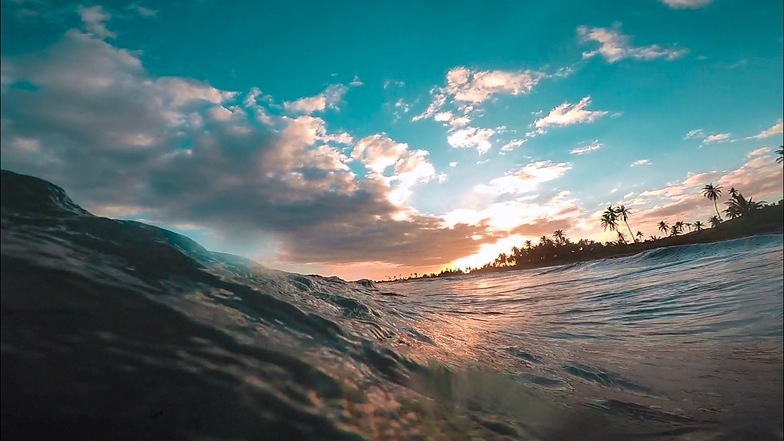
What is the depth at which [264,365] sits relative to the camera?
6.79ft

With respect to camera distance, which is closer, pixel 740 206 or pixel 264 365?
pixel 264 365

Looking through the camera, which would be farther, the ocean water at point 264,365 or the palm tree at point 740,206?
the palm tree at point 740,206

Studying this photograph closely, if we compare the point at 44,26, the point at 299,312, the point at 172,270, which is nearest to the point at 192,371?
the point at 172,270

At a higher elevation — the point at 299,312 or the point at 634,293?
the point at 299,312

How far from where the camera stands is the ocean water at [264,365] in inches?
62.9

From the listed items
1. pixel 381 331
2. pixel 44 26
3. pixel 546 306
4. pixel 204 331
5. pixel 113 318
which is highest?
pixel 44 26

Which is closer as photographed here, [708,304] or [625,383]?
[625,383]

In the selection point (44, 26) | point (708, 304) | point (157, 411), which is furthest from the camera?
point (708, 304)

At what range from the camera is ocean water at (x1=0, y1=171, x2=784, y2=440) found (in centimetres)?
160

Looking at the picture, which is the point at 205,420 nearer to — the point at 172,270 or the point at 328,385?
the point at 328,385

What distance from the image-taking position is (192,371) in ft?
5.96

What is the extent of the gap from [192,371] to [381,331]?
6.56 feet

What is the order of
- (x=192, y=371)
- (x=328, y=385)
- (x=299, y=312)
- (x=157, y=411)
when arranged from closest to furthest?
(x=157, y=411) < (x=192, y=371) < (x=328, y=385) < (x=299, y=312)

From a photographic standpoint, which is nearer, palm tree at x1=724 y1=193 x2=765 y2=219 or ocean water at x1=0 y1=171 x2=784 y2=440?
ocean water at x1=0 y1=171 x2=784 y2=440
